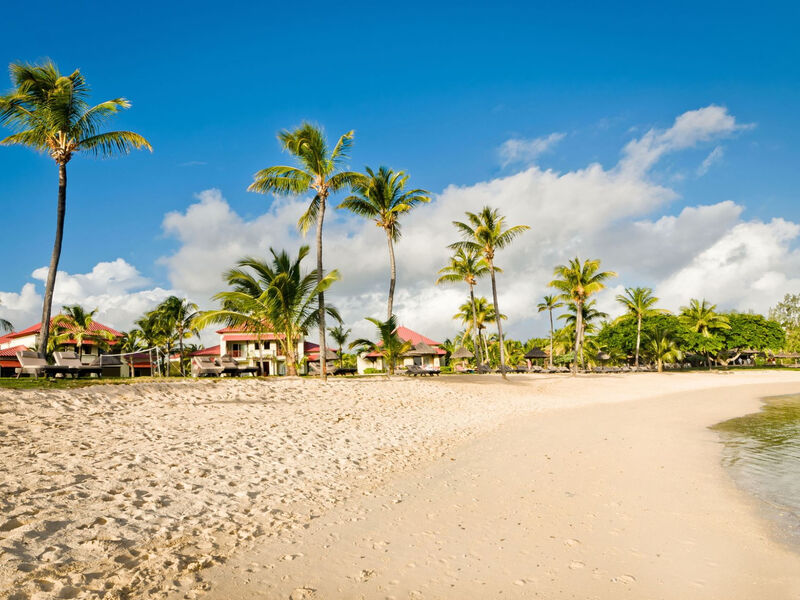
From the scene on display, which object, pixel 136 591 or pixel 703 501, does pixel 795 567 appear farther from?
pixel 136 591

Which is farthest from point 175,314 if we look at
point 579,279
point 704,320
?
point 704,320

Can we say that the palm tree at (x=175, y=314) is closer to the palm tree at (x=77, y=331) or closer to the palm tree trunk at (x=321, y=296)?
the palm tree at (x=77, y=331)

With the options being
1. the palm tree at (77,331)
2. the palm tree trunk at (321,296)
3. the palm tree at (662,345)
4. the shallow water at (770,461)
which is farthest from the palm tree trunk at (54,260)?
the palm tree at (662,345)

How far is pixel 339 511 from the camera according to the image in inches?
212

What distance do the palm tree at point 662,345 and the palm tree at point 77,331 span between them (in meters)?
52.9

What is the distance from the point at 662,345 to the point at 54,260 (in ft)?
167

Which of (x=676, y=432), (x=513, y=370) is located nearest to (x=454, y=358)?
(x=513, y=370)

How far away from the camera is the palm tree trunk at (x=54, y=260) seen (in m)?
14.1

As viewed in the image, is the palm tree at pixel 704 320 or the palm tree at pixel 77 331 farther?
the palm tree at pixel 704 320

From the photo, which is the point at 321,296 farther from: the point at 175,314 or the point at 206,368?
the point at 175,314

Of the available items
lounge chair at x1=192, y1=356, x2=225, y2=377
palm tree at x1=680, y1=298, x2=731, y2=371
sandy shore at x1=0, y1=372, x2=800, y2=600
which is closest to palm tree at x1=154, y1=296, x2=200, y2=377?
lounge chair at x1=192, y1=356, x2=225, y2=377

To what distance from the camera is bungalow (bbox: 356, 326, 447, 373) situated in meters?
44.3

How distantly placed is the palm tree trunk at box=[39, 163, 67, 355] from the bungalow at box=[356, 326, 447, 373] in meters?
31.3

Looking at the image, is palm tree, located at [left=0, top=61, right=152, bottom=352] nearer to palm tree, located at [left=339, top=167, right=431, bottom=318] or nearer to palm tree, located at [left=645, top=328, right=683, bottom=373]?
palm tree, located at [left=339, top=167, right=431, bottom=318]
